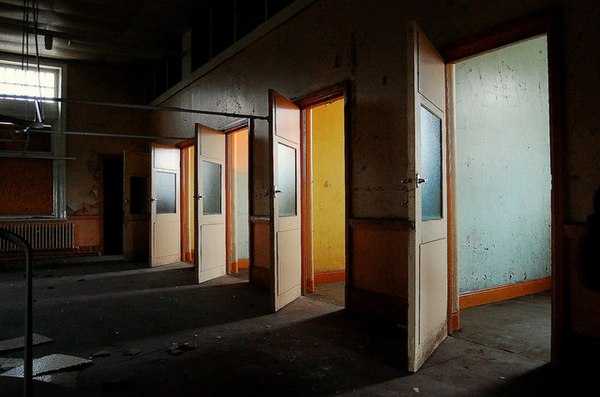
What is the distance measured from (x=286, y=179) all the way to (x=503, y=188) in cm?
226

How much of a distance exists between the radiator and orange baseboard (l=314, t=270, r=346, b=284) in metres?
6.02

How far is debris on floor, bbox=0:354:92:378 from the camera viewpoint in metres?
2.46

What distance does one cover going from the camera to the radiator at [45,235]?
8.30 m

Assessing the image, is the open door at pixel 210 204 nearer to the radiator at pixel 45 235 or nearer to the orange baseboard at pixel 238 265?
the orange baseboard at pixel 238 265

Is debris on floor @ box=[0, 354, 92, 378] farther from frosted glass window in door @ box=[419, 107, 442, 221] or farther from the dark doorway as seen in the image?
the dark doorway

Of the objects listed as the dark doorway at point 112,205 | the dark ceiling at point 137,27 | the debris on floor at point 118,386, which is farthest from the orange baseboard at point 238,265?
the dark doorway at point 112,205

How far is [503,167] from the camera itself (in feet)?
14.4

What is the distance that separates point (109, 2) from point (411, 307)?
20.4 feet

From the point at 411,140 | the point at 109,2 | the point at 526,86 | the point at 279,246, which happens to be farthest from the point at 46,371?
the point at 109,2

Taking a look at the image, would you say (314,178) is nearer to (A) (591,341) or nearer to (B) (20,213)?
(A) (591,341)

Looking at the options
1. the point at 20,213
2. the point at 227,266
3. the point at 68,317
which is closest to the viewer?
the point at 68,317

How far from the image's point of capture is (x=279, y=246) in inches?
158

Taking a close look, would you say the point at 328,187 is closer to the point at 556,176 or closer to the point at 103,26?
the point at 556,176

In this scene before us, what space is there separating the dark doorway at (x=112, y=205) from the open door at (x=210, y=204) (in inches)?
187
